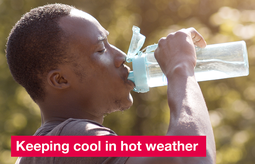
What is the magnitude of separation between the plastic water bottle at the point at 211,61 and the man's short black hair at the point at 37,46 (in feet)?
1.59

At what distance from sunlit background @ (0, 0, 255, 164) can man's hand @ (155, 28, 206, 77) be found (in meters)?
4.60

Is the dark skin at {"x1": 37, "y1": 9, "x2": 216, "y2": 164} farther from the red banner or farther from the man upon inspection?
the red banner

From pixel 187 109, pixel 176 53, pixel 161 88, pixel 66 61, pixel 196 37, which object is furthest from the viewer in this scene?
pixel 161 88

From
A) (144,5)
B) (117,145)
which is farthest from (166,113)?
(117,145)

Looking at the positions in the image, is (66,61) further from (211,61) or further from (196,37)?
(211,61)

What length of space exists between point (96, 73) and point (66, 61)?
0.62 feet

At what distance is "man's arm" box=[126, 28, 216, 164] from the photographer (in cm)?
136

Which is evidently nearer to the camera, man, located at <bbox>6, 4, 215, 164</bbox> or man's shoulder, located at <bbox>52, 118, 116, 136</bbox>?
man's shoulder, located at <bbox>52, 118, 116, 136</bbox>

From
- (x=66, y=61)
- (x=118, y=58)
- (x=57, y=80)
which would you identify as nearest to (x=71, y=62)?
(x=66, y=61)

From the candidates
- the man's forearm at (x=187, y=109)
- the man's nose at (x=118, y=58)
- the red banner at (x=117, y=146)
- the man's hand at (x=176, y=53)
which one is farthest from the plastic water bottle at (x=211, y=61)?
the red banner at (x=117, y=146)

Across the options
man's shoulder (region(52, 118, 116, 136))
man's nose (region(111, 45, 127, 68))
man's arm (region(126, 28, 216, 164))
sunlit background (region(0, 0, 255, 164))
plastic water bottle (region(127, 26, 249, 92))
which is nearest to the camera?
man's arm (region(126, 28, 216, 164))

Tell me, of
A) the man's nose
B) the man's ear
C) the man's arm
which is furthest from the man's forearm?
the man's ear

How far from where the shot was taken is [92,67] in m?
1.80

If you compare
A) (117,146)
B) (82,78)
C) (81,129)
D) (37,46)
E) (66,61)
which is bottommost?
(117,146)
